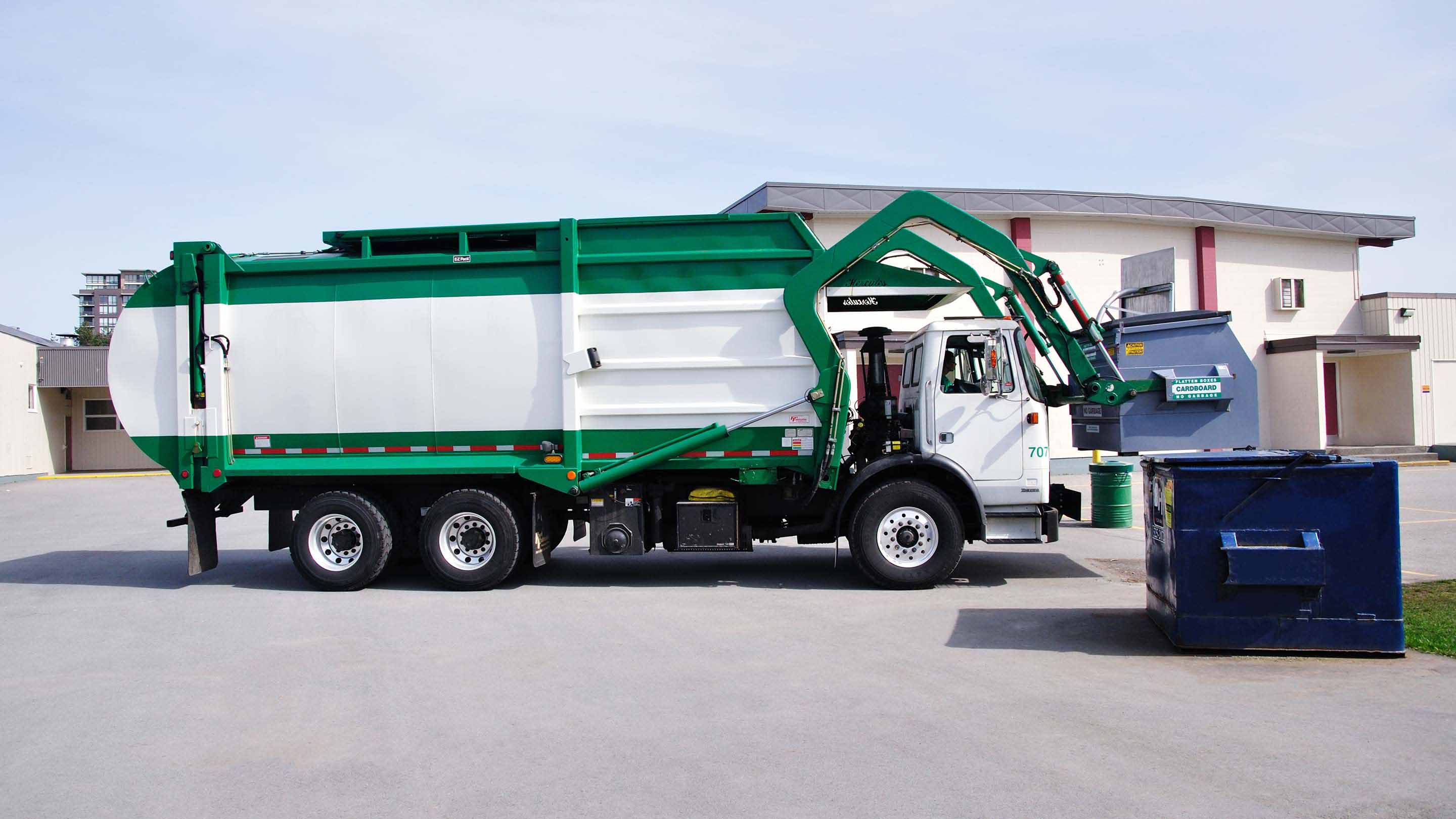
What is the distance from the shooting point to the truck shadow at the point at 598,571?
10688mm

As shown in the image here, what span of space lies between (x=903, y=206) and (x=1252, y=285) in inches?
820

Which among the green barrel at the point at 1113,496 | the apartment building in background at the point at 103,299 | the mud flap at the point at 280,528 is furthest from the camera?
the apartment building in background at the point at 103,299

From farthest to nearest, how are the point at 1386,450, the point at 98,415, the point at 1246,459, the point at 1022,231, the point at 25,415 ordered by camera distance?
1. the point at 98,415
2. the point at 25,415
3. the point at 1386,450
4. the point at 1022,231
5. the point at 1246,459

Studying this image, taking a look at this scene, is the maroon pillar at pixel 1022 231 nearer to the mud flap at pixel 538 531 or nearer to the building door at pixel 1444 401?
the building door at pixel 1444 401

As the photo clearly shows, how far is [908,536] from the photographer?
32.2 feet

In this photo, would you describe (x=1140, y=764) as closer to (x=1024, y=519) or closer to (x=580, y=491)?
(x=1024, y=519)

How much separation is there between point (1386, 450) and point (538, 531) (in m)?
24.2

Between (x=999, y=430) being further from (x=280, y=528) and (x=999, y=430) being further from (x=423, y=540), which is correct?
(x=280, y=528)

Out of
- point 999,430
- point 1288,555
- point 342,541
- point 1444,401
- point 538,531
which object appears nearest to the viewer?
point 1288,555

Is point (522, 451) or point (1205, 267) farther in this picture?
point (1205, 267)

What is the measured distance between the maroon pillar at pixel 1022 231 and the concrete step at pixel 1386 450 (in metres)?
9.41

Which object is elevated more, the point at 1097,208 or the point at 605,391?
the point at 1097,208

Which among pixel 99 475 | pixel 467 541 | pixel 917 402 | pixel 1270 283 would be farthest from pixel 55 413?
pixel 1270 283

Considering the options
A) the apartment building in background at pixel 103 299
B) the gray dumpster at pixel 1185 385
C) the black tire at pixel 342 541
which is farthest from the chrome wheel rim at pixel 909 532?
the apartment building in background at pixel 103 299
